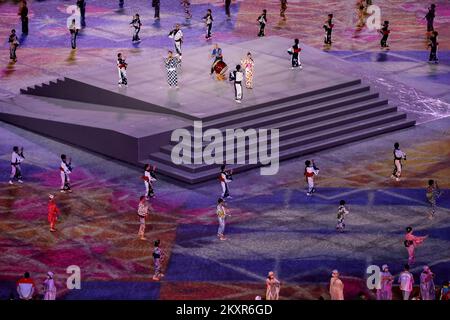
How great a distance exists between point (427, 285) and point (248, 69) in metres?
16.0

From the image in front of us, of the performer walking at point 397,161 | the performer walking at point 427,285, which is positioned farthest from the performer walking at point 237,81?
the performer walking at point 427,285

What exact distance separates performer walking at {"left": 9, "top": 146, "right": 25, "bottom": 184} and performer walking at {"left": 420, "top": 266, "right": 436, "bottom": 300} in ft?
52.6

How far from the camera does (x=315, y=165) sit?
4362 cm

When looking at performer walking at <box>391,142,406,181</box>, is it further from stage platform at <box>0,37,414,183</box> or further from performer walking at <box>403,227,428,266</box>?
performer walking at <box>403,227,428,266</box>

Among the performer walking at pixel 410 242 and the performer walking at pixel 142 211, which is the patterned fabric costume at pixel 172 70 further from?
the performer walking at pixel 410 242

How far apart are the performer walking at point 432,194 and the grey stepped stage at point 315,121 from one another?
24.0ft

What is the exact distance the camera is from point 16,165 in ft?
140

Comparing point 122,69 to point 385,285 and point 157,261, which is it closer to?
point 157,261

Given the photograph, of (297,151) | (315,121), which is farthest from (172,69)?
(297,151)

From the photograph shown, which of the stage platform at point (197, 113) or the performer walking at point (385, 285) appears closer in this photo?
the performer walking at point (385, 285)

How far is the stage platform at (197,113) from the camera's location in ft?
147

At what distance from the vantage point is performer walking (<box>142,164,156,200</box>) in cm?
4075

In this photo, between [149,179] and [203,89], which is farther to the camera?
[203,89]
